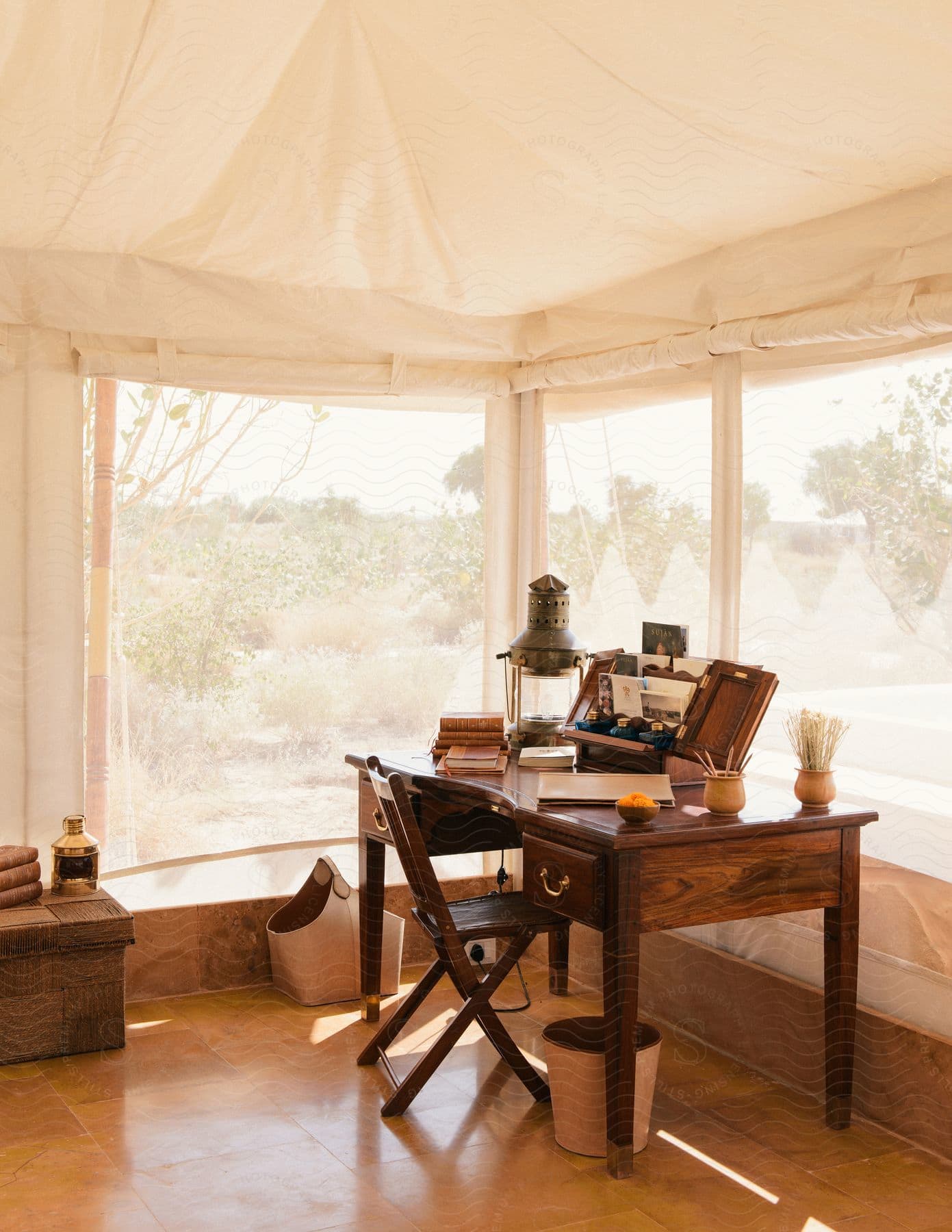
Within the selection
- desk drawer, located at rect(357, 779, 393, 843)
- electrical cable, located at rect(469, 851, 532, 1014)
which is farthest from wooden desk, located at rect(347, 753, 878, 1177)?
electrical cable, located at rect(469, 851, 532, 1014)

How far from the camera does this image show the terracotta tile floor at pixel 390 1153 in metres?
2.66

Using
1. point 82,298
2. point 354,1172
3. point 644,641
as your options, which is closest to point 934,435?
point 644,641

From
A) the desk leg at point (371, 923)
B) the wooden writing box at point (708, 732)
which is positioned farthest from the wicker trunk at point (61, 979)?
the wooden writing box at point (708, 732)

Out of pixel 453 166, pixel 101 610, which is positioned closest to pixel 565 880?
pixel 453 166

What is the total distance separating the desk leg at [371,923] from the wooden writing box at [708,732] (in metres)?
0.77

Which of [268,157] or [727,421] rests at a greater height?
[268,157]

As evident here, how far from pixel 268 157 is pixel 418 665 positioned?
197cm

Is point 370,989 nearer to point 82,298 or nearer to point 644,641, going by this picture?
point 644,641

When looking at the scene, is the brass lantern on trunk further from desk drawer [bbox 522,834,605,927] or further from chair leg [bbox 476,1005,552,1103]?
chair leg [bbox 476,1005,552,1103]

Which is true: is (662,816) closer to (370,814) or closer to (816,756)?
(816,756)

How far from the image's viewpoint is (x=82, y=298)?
372cm

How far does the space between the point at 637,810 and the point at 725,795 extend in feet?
0.90

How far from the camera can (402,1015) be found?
3344 mm

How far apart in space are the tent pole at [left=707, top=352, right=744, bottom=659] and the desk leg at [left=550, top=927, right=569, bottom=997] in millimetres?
1176
